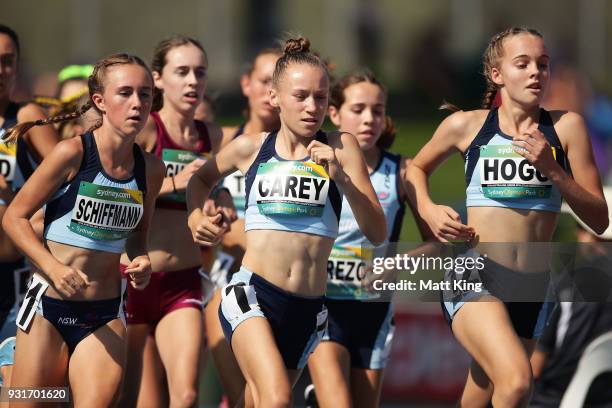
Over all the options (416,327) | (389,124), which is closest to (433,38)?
(416,327)

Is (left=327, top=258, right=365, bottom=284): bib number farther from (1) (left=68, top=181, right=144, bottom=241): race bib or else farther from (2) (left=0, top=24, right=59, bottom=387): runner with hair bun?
(2) (left=0, top=24, right=59, bottom=387): runner with hair bun


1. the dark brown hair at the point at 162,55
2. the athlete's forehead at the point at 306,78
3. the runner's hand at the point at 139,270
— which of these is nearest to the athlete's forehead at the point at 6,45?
the dark brown hair at the point at 162,55

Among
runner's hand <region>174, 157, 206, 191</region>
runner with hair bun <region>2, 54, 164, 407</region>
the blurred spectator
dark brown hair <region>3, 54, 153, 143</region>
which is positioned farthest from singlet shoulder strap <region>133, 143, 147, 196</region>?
the blurred spectator

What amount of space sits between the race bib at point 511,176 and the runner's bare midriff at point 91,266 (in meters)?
2.02

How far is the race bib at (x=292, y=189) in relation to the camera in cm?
636

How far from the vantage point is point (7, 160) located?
734 centimetres

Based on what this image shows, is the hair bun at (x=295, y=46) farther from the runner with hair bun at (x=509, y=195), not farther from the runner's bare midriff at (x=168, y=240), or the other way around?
the runner's bare midriff at (x=168, y=240)

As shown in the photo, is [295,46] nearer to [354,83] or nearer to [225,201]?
[354,83]

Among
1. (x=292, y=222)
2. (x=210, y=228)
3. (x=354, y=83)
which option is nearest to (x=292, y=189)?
(x=292, y=222)

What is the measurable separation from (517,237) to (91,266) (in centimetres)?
223

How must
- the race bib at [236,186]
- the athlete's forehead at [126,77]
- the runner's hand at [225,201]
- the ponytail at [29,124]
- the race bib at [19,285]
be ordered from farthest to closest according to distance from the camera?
the race bib at [236,186] → the runner's hand at [225,201] → the race bib at [19,285] → the ponytail at [29,124] → the athlete's forehead at [126,77]

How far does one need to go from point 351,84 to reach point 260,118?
74 cm

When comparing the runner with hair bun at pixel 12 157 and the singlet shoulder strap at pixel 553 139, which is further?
the runner with hair bun at pixel 12 157

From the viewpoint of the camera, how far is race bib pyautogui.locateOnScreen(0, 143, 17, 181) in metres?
7.34
